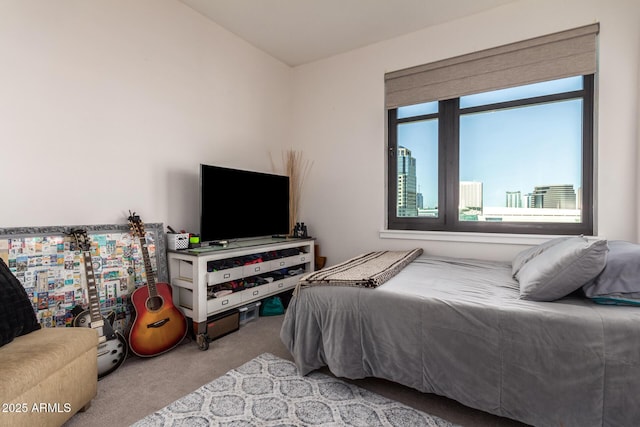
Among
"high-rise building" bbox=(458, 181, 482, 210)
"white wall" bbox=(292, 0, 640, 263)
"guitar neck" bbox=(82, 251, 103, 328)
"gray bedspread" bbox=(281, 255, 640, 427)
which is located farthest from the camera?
"high-rise building" bbox=(458, 181, 482, 210)

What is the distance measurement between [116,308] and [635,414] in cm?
276

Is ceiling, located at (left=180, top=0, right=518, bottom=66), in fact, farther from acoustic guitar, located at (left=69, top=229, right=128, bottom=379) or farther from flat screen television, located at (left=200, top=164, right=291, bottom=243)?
acoustic guitar, located at (left=69, top=229, right=128, bottom=379)

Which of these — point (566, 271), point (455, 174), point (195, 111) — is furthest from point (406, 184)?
point (195, 111)

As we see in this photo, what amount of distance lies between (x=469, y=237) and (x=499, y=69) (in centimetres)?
145

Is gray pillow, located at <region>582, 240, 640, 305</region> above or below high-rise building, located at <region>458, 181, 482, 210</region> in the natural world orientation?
below

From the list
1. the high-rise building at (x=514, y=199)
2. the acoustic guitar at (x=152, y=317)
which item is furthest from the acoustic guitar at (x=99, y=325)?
the high-rise building at (x=514, y=199)

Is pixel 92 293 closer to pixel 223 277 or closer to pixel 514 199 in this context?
pixel 223 277

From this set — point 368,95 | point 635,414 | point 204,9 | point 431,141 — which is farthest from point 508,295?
point 204,9

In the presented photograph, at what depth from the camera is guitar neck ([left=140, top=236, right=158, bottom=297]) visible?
2.17m

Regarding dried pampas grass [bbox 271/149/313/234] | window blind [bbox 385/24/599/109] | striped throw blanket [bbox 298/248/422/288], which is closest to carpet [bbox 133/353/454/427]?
striped throw blanket [bbox 298/248/422/288]

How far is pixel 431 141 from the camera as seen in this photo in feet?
9.99

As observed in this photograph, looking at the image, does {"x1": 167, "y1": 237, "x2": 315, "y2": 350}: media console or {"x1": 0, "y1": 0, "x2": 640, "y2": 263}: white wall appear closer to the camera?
{"x1": 0, "y1": 0, "x2": 640, "y2": 263}: white wall

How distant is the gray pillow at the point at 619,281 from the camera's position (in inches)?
53.2

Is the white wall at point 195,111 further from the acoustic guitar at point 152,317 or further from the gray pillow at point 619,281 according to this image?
the gray pillow at point 619,281
